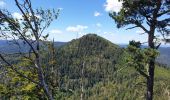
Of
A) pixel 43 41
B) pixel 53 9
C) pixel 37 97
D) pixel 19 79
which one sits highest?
pixel 53 9

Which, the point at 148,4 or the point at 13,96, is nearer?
the point at 148,4

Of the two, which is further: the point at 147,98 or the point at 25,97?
the point at 25,97

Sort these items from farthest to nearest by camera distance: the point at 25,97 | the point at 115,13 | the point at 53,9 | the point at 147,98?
the point at 25,97 < the point at 115,13 < the point at 147,98 < the point at 53,9

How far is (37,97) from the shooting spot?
2934 centimetres

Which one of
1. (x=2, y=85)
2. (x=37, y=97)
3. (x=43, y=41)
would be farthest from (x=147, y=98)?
(x=2, y=85)

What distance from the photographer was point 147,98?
68.1 ft

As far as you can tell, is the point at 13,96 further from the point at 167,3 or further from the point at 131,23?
the point at 167,3

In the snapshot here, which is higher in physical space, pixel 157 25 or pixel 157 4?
pixel 157 4

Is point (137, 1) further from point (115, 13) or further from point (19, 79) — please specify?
point (19, 79)

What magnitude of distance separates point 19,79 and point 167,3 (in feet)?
50.2

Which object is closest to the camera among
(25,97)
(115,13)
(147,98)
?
(147,98)

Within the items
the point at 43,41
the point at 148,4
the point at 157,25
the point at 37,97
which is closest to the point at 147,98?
the point at 157,25

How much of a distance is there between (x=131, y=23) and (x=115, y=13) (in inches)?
55.4

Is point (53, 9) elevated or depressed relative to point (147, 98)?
elevated
